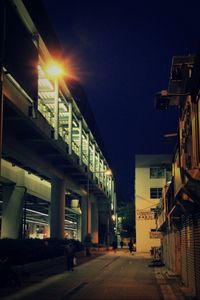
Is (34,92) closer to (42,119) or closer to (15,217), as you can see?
(42,119)

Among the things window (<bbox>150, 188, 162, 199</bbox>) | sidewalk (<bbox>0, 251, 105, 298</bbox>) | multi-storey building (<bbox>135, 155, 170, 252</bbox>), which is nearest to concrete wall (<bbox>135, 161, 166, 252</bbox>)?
multi-storey building (<bbox>135, 155, 170, 252</bbox>)

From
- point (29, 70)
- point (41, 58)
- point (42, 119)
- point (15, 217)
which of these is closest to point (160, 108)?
point (29, 70)

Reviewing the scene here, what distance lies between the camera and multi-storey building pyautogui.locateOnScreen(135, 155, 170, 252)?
70688 millimetres

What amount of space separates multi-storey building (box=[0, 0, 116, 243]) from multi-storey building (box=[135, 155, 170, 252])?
12.7 m

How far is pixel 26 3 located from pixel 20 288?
15431 millimetres

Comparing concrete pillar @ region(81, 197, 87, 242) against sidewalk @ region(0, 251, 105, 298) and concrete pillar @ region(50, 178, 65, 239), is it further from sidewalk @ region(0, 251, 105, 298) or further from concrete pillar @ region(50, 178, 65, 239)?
sidewalk @ region(0, 251, 105, 298)

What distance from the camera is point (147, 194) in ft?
239

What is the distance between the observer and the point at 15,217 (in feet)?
A: 132

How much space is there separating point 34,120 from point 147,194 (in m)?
46.8

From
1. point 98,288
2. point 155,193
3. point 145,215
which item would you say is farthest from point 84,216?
point 98,288

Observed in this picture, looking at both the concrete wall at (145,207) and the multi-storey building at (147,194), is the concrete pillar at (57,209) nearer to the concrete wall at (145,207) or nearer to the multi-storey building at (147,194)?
the multi-storey building at (147,194)

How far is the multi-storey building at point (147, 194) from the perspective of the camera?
2783 inches

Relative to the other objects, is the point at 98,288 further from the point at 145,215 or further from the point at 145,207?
the point at 145,207

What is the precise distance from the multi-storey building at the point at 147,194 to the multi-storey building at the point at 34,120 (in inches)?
499
